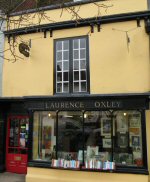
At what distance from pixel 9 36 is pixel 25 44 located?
1388 mm

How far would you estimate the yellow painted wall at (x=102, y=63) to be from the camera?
10.2m

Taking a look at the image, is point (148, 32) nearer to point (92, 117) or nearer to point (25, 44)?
point (92, 117)

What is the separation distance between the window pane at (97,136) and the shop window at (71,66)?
1.09 m

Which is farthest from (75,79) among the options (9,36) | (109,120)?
(9,36)

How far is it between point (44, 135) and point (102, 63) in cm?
361

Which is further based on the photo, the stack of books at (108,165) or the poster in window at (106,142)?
the poster in window at (106,142)

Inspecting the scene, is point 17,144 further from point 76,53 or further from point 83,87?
point 76,53

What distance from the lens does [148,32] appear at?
1019 centimetres

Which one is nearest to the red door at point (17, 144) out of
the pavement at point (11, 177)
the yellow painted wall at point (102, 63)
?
the pavement at point (11, 177)

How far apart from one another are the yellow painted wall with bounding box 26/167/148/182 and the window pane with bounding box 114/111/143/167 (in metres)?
0.48

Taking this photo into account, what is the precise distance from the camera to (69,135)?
35.9 ft

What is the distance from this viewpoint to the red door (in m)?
12.2

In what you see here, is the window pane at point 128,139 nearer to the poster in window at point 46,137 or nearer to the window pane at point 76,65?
the window pane at point 76,65

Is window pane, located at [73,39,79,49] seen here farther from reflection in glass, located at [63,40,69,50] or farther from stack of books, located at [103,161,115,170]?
stack of books, located at [103,161,115,170]
